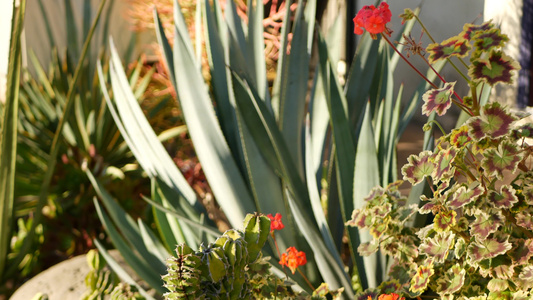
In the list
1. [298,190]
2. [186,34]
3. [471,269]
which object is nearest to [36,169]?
[186,34]

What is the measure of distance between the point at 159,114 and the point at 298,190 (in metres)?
2.08

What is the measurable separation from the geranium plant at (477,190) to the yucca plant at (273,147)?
278mm

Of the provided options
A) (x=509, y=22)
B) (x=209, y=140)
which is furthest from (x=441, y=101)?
(x=509, y=22)

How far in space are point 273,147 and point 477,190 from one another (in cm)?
57

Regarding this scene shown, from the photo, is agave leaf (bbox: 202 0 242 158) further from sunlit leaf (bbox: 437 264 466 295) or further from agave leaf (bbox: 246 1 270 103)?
sunlit leaf (bbox: 437 264 466 295)

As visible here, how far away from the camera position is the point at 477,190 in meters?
0.78

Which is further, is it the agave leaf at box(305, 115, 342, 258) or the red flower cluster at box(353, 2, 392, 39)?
the agave leaf at box(305, 115, 342, 258)

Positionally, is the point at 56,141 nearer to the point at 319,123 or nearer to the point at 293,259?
the point at 319,123

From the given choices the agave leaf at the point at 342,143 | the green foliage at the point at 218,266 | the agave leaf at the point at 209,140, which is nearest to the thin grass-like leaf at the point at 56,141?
the agave leaf at the point at 209,140

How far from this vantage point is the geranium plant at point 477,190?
0.77m

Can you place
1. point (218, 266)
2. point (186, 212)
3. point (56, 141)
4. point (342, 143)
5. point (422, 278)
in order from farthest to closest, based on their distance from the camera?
point (56, 141)
point (186, 212)
point (342, 143)
point (422, 278)
point (218, 266)

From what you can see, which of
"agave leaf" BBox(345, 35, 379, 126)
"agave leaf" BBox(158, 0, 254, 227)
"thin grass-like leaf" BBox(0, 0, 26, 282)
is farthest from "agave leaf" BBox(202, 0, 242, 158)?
"thin grass-like leaf" BBox(0, 0, 26, 282)

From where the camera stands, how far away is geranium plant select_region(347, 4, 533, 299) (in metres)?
0.77

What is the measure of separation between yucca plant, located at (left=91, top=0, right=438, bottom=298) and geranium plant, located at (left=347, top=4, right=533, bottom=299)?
28 cm
